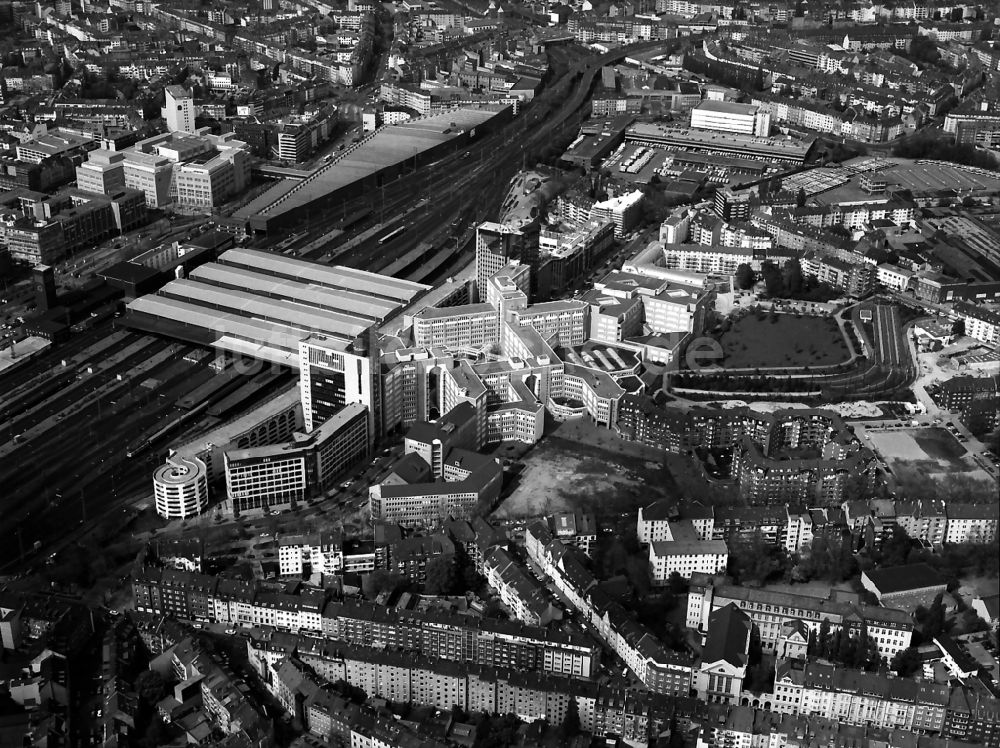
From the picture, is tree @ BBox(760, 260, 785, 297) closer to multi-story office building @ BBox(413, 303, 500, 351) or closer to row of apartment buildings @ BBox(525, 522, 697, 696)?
multi-story office building @ BBox(413, 303, 500, 351)

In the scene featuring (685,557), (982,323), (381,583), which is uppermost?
(982,323)

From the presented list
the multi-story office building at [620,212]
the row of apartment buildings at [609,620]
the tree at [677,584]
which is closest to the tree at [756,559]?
the tree at [677,584]

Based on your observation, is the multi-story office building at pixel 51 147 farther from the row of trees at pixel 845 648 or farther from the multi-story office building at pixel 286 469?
the row of trees at pixel 845 648

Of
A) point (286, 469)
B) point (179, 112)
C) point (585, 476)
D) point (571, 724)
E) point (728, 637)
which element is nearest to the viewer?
point (571, 724)

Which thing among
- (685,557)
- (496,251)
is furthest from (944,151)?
(685,557)

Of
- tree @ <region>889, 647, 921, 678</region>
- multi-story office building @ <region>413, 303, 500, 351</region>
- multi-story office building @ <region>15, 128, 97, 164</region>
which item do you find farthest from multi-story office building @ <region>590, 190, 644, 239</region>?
tree @ <region>889, 647, 921, 678</region>

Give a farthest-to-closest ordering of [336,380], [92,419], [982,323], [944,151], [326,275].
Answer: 1. [944,151]
2. [326,275]
3. [982,323]
4. [92,419]
5. [336,380]

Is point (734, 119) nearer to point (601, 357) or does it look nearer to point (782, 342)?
point (782, 342)
